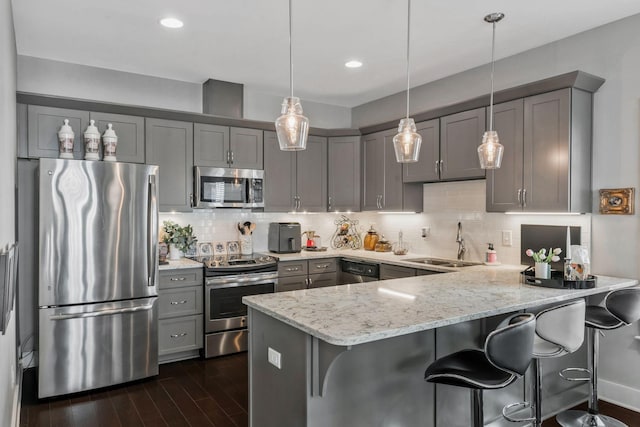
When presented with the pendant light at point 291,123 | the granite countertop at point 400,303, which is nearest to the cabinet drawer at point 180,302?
the granite countertop at point 400,303

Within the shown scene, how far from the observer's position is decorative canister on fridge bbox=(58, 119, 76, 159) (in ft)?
11.8

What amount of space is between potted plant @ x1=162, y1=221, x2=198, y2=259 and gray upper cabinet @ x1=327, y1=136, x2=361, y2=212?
174 cm

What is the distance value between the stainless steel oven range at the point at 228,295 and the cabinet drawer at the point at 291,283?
170 millimetres

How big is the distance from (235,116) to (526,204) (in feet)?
9.81

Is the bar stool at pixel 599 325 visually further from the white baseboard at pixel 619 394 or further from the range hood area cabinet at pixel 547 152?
the range hood area cabinet at pixel 547 152

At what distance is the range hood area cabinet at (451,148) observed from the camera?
394 centimetres

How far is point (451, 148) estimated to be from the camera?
416cm

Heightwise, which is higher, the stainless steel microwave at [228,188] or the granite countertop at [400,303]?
the stainless steel microwave at [228,188]

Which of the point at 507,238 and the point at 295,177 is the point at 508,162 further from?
the point at 295,177

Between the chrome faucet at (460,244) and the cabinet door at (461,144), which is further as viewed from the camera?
the chrome faucet at (460,244)

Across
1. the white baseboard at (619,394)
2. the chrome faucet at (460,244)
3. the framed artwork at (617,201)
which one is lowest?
the white baseboard at (619,394)

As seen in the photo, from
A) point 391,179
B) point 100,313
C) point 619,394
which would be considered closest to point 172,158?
point 100,313

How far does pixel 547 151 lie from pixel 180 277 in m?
3.33

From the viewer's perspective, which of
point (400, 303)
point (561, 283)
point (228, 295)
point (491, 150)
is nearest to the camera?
point (400, 303)
